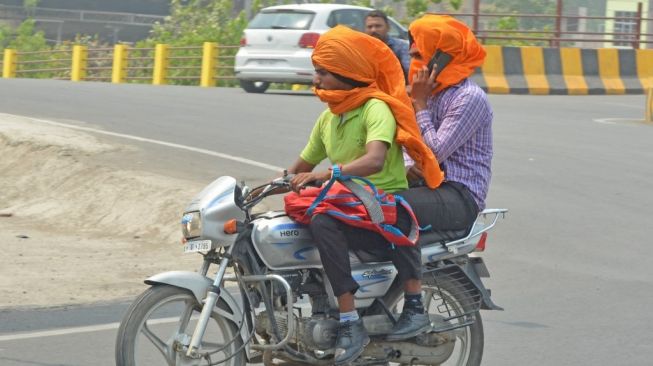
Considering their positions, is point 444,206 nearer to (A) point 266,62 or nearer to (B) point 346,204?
(B) point 346,204

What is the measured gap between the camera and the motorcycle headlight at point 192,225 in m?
5.33

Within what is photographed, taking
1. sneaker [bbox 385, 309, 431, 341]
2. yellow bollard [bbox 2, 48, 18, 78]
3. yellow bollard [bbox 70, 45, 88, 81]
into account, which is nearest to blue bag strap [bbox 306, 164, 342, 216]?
sneaker [bbox 385, 309, 431, 341]

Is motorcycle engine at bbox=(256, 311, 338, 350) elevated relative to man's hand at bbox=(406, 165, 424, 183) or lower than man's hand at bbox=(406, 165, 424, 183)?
lower

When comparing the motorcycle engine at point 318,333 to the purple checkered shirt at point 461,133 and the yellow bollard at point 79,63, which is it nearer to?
the purple checkered shirt at point 461,133

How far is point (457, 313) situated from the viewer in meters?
6.08

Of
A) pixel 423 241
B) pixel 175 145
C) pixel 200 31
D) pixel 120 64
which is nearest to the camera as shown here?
pixel 423 241

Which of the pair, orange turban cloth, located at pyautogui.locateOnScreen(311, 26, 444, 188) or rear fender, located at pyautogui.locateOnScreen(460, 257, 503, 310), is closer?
orange turban cloth, located at pyautogui.locateOnScreen(311, 26, 444, 188)

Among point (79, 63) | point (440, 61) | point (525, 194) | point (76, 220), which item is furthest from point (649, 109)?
point (79, 63)

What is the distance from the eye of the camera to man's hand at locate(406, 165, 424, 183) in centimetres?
601

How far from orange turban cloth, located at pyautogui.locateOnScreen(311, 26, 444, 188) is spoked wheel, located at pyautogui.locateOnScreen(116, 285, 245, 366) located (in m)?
0.98

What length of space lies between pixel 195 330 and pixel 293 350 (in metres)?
0.43

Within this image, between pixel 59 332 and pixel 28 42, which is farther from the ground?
pixel 59 332

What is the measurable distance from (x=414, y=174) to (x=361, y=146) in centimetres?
46

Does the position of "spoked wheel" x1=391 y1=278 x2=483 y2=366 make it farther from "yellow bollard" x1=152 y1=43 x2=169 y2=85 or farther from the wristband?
"yellow bollard" x1=152 y1=43 x2=169 y2=85
